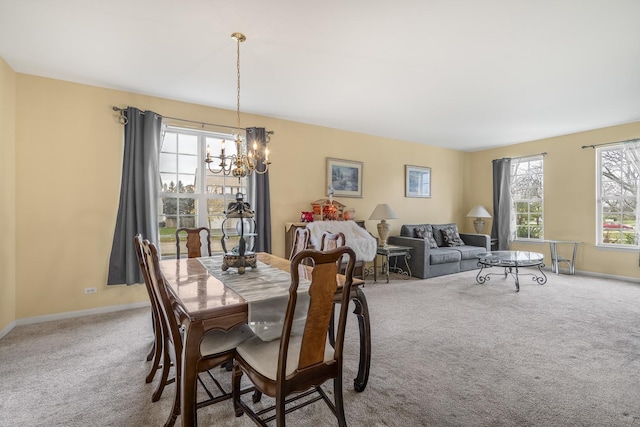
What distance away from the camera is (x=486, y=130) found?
5359 millimetres

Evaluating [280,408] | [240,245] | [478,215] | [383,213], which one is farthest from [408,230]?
[280,408]

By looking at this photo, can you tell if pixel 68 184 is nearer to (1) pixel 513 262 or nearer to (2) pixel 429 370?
(2) pixel 429 370

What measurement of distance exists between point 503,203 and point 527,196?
1.52ft

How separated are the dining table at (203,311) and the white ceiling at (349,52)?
1.94 meters

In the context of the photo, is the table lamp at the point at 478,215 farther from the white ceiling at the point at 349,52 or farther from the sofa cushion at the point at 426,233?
the white ceiling at the point at 349,52

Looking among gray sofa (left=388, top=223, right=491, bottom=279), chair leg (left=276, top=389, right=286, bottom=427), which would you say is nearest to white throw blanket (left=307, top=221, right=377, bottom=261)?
gray sofa (left=388, top=223, right=491, bottom=279)

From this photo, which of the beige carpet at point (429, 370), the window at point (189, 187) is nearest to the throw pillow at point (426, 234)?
the beige carpet at point (429, 370)

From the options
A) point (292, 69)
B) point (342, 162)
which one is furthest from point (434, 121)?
point (292, 69)

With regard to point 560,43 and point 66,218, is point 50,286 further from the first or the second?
point 560,43

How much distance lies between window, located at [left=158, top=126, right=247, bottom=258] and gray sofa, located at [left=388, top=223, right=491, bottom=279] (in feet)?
10.3

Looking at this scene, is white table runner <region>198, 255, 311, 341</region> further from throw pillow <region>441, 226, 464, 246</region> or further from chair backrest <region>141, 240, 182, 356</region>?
throw pillow <region>441, 226, 464, 246</region>

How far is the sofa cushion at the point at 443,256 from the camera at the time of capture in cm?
525

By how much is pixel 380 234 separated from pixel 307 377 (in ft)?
14.0

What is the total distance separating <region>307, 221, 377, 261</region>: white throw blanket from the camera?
4.59 meters
